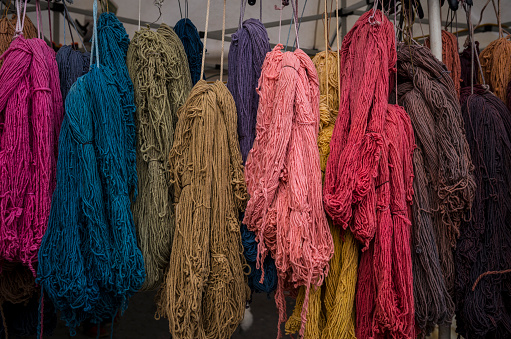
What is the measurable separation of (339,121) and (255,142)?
0.37m

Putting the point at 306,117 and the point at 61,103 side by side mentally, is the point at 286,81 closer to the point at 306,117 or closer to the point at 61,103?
the point at 306,117

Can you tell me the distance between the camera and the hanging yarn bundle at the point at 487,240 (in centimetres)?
171

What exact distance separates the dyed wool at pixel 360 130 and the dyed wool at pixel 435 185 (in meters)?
0.22

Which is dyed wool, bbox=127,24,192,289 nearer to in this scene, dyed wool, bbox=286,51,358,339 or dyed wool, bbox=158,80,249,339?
dyed wool, bbox=158,80,249,339

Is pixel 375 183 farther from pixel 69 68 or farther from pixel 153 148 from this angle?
pixel 69 68

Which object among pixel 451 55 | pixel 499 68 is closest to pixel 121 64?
pixel 451 55

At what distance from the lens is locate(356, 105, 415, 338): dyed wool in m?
1.55

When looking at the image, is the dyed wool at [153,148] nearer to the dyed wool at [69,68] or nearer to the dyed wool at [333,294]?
the dyed wool at [69,68]

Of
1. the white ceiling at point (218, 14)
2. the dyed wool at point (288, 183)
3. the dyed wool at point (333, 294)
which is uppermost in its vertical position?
the white ceiling at point (218, 14)

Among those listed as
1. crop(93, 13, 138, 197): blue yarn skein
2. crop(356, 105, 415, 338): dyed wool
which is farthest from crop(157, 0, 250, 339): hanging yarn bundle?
crop(356, 105, 415, 338): dyed wool

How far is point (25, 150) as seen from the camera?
157cm

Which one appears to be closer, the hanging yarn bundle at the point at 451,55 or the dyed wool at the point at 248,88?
the dyed wool at the point at 248,88

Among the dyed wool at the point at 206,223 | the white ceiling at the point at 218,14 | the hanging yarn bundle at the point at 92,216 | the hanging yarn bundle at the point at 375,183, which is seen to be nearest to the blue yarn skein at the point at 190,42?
the dyed wool at the point at 206,223

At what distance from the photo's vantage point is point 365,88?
1648 mm
